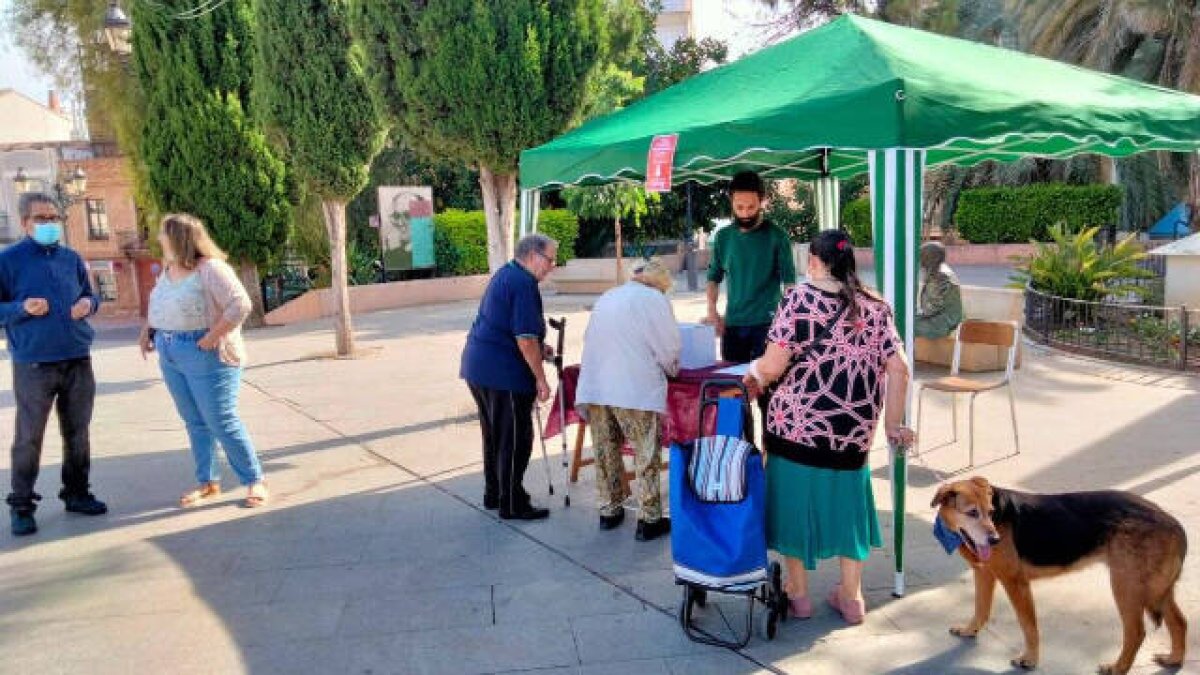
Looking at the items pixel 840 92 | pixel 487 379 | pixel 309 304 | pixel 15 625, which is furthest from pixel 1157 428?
pixel 309 304

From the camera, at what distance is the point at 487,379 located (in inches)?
207

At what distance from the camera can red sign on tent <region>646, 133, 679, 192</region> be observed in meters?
4.94

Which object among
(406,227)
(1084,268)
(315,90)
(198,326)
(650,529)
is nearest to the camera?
(650,529)

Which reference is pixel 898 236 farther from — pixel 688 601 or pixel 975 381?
pixel 975 381

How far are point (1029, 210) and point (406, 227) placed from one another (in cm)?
1643

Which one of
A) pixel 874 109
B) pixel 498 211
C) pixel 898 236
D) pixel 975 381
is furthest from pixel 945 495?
pixel 498 211

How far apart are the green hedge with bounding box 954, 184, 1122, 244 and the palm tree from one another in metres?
3.18

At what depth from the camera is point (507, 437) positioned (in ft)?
17.6

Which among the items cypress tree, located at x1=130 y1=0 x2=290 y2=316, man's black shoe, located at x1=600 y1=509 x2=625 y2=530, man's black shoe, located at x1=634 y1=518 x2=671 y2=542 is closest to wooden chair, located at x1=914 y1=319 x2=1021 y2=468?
man's black shoe, located at x1=634 y1=518 x2=671 y2=542

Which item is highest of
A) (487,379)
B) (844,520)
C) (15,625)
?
(487,379)

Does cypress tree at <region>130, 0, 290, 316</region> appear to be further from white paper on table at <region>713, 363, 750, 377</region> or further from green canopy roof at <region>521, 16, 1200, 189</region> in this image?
white paper on table at <region>713, 363, 750, 377</region>

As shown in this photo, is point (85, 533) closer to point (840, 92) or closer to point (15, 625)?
point (15, 625)

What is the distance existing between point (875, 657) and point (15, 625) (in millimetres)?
3954

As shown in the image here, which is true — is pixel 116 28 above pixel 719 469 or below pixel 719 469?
above
